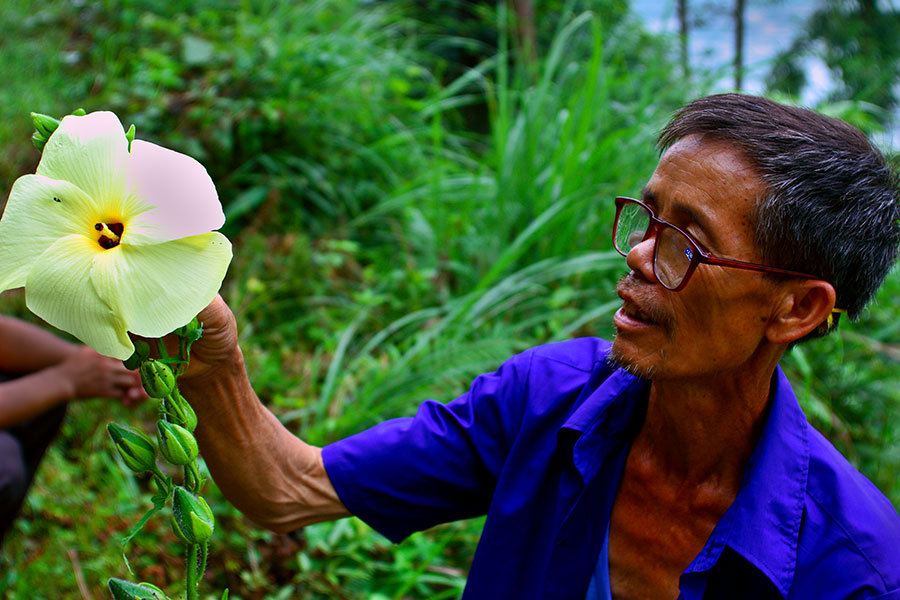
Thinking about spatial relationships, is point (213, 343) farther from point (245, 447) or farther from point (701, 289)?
point (701, 289)

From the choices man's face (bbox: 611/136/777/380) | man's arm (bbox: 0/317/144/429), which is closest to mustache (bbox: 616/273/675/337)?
man's face (bbox: 611/136/777/380)

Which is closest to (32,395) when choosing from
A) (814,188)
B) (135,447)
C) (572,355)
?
(572,355)

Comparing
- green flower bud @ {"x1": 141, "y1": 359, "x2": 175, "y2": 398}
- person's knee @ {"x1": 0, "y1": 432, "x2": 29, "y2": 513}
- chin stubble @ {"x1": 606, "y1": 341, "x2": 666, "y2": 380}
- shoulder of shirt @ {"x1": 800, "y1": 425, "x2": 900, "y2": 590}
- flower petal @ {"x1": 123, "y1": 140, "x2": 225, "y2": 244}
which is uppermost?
flower petal @ {"x1": 123, "y1": 140, "x2": 225, "y2": 244}

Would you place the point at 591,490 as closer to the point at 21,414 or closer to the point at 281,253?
the point at 21,414

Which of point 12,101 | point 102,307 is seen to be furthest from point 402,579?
point 12,101

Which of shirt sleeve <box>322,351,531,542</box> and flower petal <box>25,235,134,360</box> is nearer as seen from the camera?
flower petal <box>25,235,134,360</box>

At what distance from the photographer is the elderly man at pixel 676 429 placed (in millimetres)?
1251

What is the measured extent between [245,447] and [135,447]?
0.56 m

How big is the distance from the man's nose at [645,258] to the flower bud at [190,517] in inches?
32.0

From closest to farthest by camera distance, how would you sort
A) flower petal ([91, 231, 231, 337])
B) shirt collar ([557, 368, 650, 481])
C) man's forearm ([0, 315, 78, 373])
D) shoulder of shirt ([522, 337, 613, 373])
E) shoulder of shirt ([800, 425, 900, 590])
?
flower petal ([91, 231, 231, 337]) → shoulder of shirt ([800, 425, 900, 590]) → shirt collar ([557, 368, 650, 481]) → shoulder of shirt ([522, 337, 613, 373]) → man's forearm ([0, 315, 78, 373])

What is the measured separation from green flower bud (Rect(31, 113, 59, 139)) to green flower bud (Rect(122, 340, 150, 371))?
0.70ft

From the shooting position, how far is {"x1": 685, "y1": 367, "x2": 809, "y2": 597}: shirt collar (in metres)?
1.24

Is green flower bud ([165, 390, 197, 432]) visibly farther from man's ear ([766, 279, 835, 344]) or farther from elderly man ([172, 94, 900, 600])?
man's ear ([766, 279, 835, 344])

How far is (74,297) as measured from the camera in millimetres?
728
